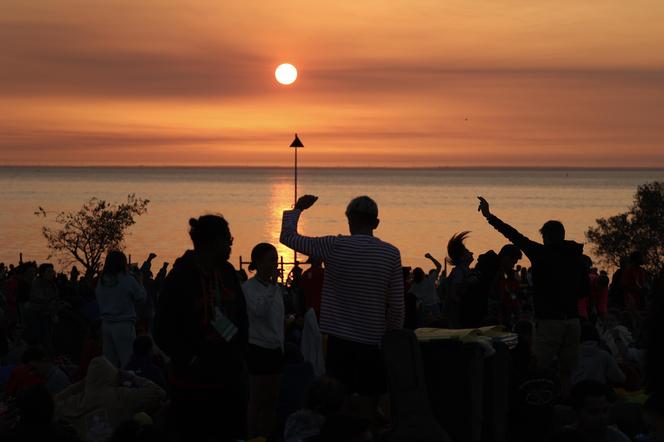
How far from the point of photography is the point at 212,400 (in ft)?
19.1

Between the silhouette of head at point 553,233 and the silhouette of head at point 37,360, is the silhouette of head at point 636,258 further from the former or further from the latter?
the silhouette of head at point 37,360

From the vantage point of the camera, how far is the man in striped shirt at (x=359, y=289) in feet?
22.1

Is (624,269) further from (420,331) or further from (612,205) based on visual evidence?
(612,205)

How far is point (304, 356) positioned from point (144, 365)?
4.64 ft

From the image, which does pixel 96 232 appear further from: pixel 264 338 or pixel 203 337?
pixel 203 337

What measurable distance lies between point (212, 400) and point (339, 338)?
127 centimetres

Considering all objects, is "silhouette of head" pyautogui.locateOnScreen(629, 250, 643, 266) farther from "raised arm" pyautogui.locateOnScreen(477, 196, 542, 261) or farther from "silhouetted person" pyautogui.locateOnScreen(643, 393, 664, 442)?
"silhouetted person" pyautogui.locateOnScreen(643, 393, 664, 442)

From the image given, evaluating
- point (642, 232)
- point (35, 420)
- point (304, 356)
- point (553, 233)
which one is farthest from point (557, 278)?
point (642, 232)

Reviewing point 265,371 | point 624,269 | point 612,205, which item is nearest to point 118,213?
point 624,269

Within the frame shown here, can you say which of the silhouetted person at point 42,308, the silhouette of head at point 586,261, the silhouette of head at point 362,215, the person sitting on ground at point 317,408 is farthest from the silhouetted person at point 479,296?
the silhouetted person at point 42,308

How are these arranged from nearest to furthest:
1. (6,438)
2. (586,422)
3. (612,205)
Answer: (6,438) → (586,422) → (612,205)

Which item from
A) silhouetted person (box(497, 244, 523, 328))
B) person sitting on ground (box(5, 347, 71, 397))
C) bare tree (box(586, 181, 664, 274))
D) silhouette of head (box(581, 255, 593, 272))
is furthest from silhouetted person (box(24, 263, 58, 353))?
bare tree (box(586, 181, 664, 274))

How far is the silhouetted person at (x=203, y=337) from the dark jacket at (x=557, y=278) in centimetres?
398

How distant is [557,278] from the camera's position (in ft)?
30.1
